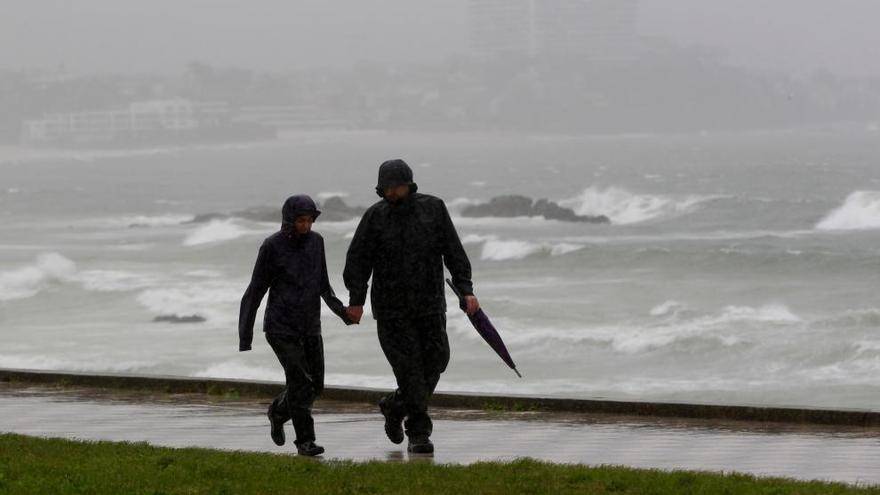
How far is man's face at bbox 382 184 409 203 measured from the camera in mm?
9422

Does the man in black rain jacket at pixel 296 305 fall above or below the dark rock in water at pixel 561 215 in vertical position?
below

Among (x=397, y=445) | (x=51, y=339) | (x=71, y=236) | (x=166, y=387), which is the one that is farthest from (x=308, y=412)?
(x=71, y=236)

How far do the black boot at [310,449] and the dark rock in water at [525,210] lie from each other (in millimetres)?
78548

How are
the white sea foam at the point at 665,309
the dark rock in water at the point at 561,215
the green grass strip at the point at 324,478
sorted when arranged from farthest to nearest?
the dark rock in water at the point at 561,215 < the white sea foam at the point at 665,309 < the green grass strip at the point at 324,478

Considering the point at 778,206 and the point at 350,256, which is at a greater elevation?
the point at 778,206

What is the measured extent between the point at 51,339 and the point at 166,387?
24.1 m

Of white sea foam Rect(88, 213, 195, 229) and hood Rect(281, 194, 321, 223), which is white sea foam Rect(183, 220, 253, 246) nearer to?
white sea foam Rect(88, 213, 195, 229)

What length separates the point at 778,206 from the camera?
91.6 m

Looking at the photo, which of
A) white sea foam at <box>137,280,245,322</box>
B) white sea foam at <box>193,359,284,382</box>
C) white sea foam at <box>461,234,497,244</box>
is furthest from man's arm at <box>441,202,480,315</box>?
white sea foam at <box>461,234,497,244</box>

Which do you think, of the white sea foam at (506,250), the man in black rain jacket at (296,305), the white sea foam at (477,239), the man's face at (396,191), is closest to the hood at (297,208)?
the man in black rain jacket at (296,305)

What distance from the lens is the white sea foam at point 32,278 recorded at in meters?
50.2

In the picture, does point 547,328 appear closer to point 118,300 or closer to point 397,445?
point 118,300

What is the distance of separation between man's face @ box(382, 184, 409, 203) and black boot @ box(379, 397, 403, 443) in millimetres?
1228

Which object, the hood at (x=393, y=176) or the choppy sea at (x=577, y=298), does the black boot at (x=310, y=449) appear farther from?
the choppy sea at (x=577, y=298)
